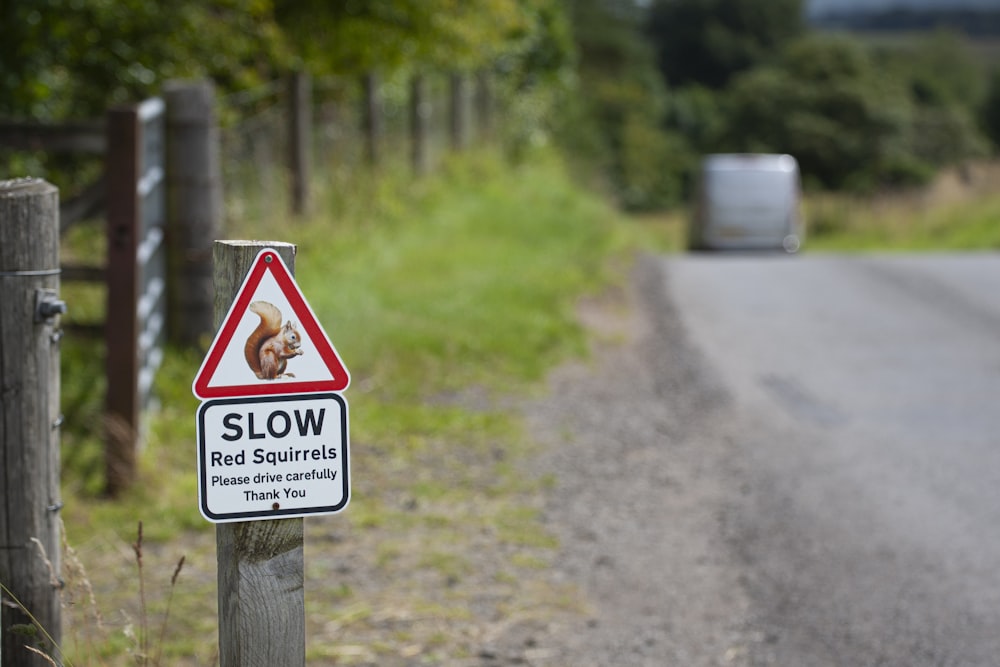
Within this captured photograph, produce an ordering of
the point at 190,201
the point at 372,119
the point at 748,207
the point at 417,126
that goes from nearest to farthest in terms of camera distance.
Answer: the point at 190,201
the point at 372,119
the point at 417,126
the point at 748,207

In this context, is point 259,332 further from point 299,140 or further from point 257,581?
point 299,140

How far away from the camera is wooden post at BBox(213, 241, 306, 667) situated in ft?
9.36

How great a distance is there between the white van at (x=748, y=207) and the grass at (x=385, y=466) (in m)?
10.2

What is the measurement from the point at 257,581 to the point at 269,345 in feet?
1.62

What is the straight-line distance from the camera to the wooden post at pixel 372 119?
49.9ft

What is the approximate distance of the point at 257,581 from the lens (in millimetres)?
2871

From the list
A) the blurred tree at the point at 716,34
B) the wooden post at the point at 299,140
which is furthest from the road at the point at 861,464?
the blurred tree at the point at 716,34

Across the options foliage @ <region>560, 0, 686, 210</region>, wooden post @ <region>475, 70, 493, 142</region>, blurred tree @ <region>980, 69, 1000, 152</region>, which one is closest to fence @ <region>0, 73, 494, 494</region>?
wooden post @ <region>475, 70, 493, 142</region>

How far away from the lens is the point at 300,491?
2844 millimetres

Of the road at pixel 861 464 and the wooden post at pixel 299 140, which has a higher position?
the wooden post at pixel 299 140

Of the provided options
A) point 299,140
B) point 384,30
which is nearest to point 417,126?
point 384,30

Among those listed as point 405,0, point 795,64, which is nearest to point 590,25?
point 795,64

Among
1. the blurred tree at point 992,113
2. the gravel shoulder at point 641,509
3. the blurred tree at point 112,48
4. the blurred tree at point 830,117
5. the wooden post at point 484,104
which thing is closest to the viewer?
Result: the gravel shoulder at point 641,509

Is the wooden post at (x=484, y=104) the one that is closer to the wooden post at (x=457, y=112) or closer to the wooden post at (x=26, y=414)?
the wooden post at (x=457, y=112)
